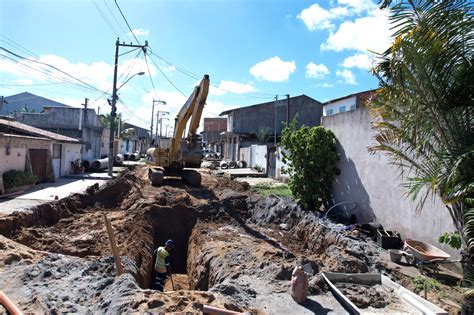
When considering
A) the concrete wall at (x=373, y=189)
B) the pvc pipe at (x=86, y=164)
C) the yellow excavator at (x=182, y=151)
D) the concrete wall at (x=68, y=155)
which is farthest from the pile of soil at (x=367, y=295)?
the pvc pipe at (x=86, y=164)

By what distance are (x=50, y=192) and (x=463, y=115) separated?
1685cm

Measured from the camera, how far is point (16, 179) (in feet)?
52.3

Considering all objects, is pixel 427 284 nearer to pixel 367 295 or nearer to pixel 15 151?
→ pixel 367 295

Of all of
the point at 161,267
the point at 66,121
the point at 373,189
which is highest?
the point at 66,121

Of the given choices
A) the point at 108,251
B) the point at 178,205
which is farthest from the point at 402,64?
the point at 178,205

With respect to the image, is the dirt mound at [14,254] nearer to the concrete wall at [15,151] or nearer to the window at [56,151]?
the concrete wall at [15,151]

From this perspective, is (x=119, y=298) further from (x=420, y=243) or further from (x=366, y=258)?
(x=420, y=243)

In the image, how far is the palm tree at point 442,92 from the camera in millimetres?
4699

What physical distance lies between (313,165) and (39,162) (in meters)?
16.3

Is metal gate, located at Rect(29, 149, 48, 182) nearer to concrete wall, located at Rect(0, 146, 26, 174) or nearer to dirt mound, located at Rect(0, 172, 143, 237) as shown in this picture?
concrete wall, located at Rect(0, 146, 26, 174)

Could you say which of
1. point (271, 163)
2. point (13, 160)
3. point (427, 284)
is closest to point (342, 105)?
point (271, 163)

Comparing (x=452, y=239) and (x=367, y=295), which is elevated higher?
(x=452, y=239)

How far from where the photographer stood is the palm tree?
185 inches

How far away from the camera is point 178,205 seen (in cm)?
1435
